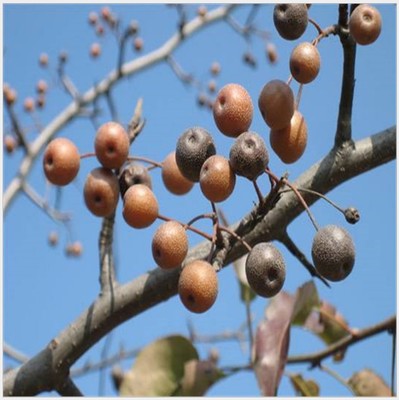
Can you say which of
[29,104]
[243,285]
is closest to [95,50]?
[29,104]

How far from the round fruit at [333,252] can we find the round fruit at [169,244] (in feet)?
0.77

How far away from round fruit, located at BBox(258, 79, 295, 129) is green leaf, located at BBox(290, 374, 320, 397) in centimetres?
74

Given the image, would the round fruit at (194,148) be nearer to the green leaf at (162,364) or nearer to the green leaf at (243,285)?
the green leaf at (162,364)

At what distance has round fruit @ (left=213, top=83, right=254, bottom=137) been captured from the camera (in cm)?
125

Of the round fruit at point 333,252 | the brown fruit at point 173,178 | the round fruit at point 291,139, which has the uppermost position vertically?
the brown fruit at point 173,178

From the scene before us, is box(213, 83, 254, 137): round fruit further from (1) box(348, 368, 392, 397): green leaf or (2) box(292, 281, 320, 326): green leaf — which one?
(1) box(348, 368, 392, 397): green leaf

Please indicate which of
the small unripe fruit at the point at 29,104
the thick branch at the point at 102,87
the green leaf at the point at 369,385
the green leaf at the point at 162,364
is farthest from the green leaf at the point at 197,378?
the small unripe fruit at the point at 29,104

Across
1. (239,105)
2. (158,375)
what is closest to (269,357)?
(158,375)

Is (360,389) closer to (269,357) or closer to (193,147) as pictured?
(269,357)

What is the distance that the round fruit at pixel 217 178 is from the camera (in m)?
1.18

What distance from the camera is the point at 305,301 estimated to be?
1815 mm

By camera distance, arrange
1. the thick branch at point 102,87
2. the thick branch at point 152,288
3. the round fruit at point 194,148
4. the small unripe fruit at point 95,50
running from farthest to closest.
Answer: the small unripe fruit at point 95,50 < the thick branch at point 102,87 < the thick branch at point 152,288 < the round fruit at point 194,148

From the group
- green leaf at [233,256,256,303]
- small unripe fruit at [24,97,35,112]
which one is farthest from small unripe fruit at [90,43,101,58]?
green leaf at [233,256,256,303]

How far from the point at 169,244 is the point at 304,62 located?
16.5 inches
